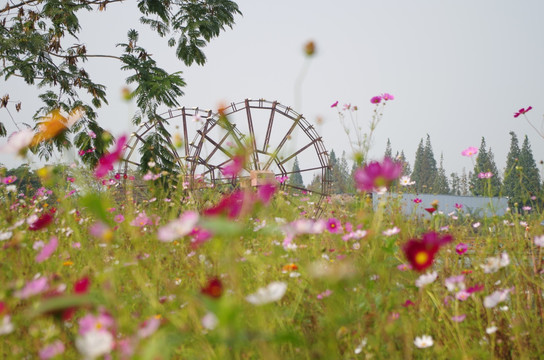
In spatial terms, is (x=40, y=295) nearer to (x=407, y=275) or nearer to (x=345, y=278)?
(x=345, y=278)

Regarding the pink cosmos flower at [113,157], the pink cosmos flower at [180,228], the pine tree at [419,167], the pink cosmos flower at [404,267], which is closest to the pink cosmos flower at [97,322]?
the pink cosmos flower at [180,228]

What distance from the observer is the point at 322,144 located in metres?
8.02

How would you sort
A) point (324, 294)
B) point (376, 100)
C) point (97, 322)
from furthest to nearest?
point (376, 100) < point (324, 294) < point (97, 322)

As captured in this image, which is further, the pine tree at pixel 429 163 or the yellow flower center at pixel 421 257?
the pine tree at pixel 429 163

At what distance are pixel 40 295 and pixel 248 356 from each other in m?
0.79

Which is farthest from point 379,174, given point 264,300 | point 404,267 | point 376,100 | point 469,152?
point 376,100

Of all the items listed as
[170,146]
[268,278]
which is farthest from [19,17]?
[268,278]

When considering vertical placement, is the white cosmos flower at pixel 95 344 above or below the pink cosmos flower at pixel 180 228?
below

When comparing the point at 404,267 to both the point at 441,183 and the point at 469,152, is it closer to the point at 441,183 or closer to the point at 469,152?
the point at 469,152

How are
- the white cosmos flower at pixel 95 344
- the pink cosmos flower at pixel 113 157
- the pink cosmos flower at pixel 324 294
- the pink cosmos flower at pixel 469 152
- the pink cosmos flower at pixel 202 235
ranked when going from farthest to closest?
1. the pink cosmos flower at pixel 469 152
2. the pink cosmos flower at pixel 324 294
3. the pink cosmos flower at pixel 113 157
4. the pink cosmos flower at pixel 202 235
5. the white cosmos flower at pixel 95 344

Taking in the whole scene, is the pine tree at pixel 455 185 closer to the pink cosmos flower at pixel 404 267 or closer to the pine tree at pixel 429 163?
the pine tree at pixel 429 163

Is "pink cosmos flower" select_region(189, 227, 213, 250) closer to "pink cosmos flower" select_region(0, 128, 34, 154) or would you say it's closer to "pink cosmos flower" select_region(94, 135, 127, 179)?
"pink cosmos flower" select_region(94, 135, 127, 179)

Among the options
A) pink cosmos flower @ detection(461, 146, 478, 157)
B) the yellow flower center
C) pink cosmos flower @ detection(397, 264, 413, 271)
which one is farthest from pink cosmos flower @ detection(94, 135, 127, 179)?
pink cosmos flower @ detection(461, 146, 478, 157)

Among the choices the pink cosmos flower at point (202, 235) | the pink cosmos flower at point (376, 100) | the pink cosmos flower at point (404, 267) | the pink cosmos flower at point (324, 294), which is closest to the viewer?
the pink cosmos flower at point (202, 235)
